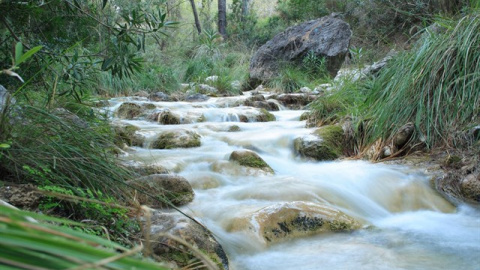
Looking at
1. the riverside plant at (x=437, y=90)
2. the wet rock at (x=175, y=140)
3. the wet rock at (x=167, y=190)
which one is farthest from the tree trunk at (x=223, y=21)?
the wet rock at (x=167, y=190)

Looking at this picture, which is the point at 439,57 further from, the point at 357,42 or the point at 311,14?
the point at 311,14

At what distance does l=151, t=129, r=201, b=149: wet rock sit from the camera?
496 cm

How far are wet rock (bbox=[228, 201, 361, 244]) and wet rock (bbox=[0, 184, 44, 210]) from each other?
126 cm

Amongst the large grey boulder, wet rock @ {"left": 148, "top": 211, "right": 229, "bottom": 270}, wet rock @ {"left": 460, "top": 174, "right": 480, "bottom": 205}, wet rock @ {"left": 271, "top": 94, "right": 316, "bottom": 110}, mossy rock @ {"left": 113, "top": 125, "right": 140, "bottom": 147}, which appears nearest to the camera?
wet rock @ {"left": 148, "top": 211, "right": 229, "bottom": 270}

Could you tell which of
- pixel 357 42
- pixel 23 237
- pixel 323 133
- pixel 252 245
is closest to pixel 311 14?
pixel 357 42

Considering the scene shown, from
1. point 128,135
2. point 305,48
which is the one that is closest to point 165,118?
point 128,135

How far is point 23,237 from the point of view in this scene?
441 mm

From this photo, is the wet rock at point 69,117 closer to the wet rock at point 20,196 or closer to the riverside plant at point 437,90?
the wet rock at point 20,196

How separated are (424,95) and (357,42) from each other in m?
11.6

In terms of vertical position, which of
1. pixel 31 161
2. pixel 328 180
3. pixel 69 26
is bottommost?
pixel 328 180

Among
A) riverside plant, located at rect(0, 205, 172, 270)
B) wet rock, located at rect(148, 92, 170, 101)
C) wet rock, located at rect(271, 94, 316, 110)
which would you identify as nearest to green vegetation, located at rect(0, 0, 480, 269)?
riverside plant, located at rect(0, 205, 172, 270)

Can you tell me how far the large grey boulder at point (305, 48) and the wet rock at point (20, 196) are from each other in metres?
10.2

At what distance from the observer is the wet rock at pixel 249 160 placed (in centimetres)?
404

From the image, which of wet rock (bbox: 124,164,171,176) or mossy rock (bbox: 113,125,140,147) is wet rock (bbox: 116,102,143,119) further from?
wet rock (bbox: 124,164,171,176)
